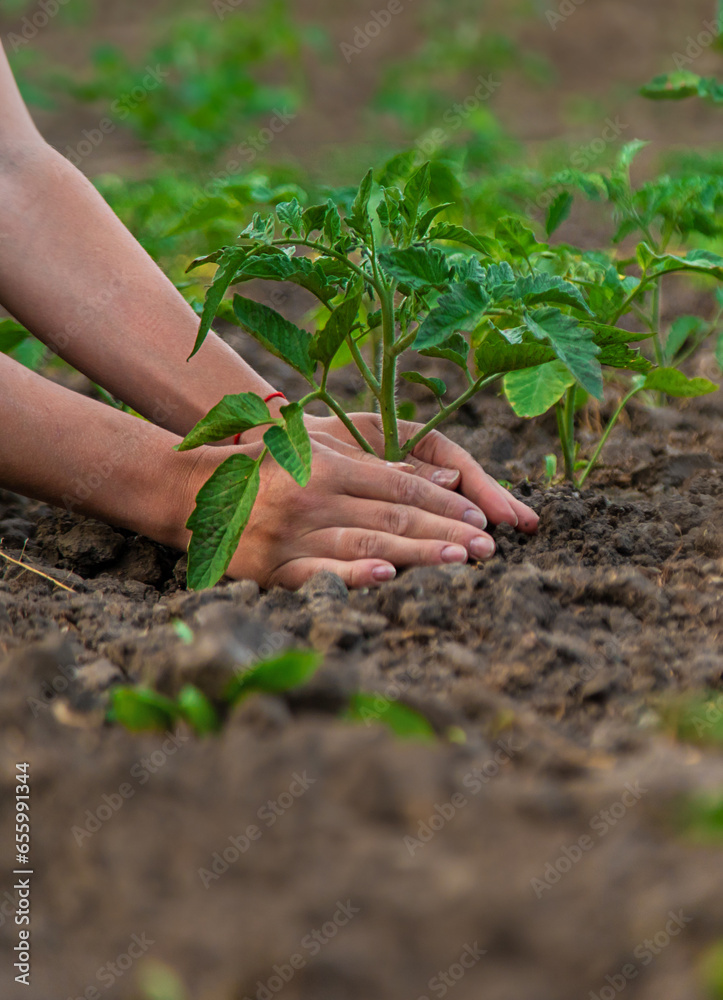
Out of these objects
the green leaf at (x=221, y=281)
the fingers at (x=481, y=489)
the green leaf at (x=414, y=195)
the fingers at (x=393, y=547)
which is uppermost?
the green leaf at (x=221, y=281)

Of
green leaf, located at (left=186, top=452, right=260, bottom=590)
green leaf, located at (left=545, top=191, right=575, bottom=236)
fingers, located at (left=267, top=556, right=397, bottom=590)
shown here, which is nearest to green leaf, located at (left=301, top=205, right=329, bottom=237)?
green leaf, located at (left=186, top=452, right=260, bottom=590)

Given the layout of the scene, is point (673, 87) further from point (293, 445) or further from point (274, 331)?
point (293, 445)

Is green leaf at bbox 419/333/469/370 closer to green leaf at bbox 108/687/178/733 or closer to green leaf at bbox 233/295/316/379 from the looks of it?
green leaf at bbox 233/295/316/379

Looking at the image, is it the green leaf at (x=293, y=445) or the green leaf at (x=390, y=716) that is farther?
the green leaf at (x=293, y=445)

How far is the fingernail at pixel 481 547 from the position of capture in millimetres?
1287

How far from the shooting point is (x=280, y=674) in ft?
2.82

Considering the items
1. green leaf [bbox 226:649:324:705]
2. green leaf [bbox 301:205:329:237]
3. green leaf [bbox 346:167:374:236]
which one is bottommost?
green leaf [bbox 226:649:324:705]

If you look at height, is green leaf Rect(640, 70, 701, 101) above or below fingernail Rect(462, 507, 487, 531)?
above

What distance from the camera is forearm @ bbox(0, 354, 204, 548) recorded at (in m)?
1.43

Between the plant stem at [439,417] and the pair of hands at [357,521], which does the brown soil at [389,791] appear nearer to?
the pair of hands at [357,521]

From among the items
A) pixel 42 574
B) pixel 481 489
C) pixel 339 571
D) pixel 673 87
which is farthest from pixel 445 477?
pixel 673 87

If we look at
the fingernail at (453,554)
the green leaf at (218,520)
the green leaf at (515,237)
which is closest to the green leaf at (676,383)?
the green leaf at (515,237)

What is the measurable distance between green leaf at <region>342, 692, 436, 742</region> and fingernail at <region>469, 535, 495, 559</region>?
17.8 inches

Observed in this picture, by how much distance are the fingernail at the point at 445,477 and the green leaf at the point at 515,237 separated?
0.38 m
